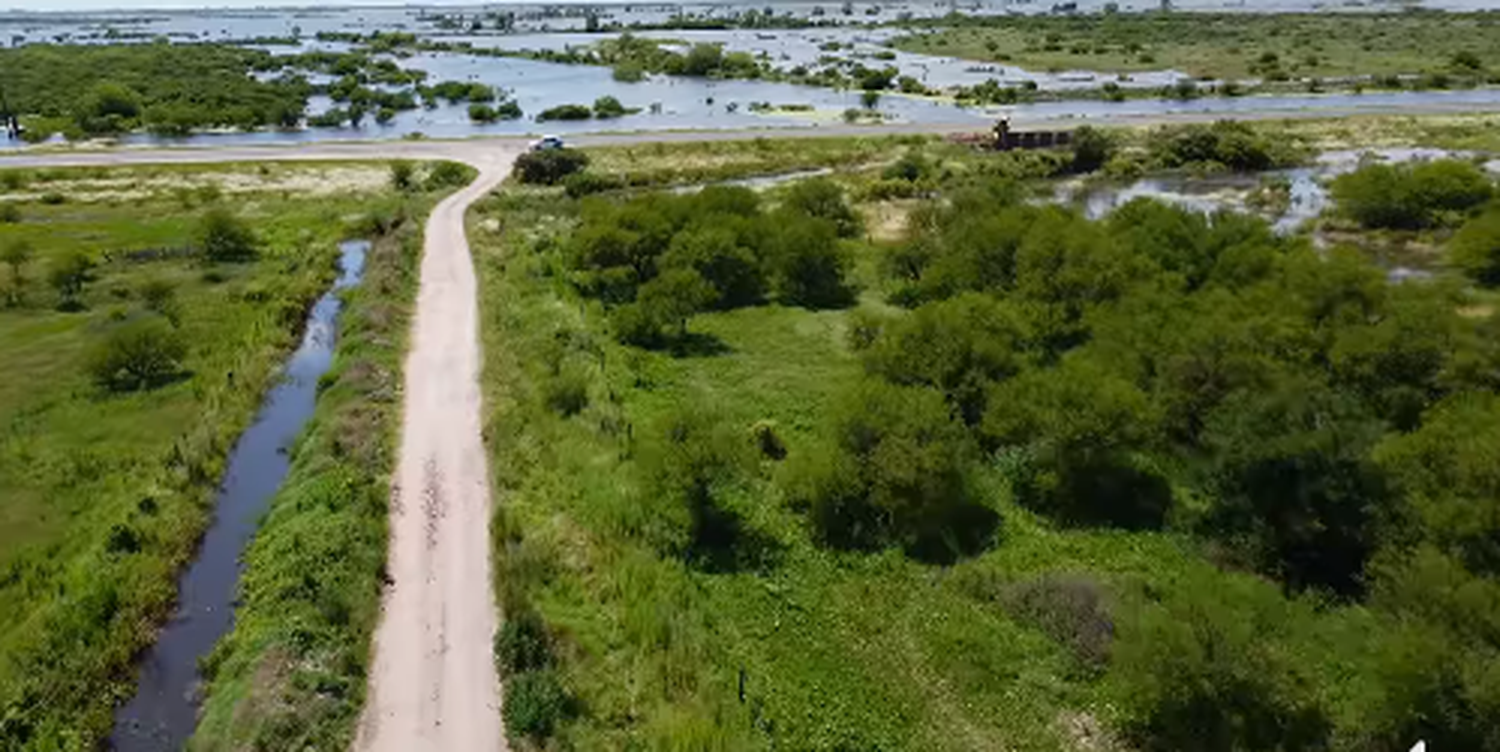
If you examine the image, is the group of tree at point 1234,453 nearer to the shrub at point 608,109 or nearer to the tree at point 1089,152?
the tree at point 1089,152

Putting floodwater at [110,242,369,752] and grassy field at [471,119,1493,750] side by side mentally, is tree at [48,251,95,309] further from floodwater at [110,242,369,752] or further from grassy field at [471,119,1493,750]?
grassy field at [471,119,1493,750]

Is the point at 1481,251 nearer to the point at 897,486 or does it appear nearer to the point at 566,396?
the point at 897,486

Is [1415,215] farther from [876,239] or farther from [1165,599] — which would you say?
[1165,599]

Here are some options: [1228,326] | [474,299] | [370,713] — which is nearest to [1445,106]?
[1228,326]

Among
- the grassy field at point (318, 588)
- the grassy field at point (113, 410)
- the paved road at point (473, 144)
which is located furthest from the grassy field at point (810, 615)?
the paved road at point (473, 144)

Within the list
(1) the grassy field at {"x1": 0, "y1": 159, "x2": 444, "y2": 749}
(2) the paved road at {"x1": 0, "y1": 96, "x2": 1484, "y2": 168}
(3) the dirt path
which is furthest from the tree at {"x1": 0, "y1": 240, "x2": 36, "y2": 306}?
(2) the paved road at {"x1": 0, "y1": 96, "x2": 1484, "y2": 168}

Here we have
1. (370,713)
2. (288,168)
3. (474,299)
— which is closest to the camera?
(370,713)
